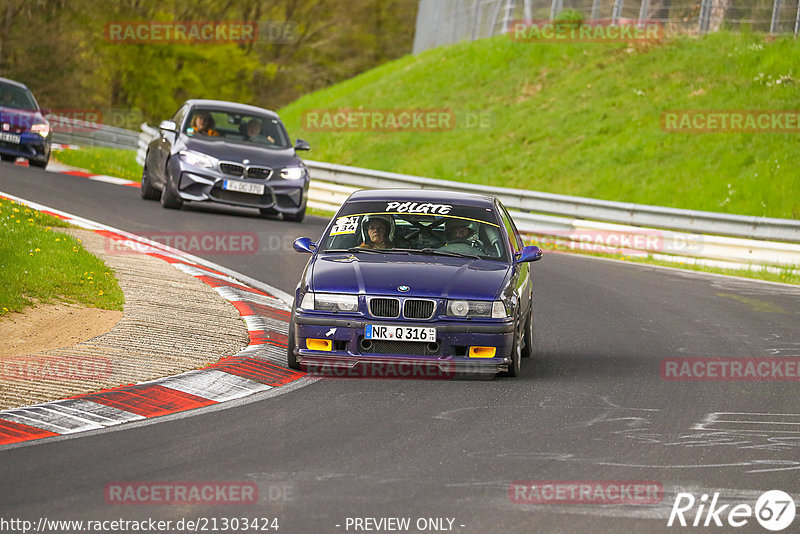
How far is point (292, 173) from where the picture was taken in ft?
62.0

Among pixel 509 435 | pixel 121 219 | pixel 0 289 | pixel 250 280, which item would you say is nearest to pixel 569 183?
pixel 121 219

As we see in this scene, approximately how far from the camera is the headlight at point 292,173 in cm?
1878

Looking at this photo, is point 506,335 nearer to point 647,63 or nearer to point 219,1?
point 647,63

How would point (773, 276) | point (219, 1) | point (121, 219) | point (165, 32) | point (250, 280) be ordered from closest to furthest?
1. point (250, 280)
2. point (121, 219)
3. point (773, 276)
4. point (165, 32)
5. point (219, 1)

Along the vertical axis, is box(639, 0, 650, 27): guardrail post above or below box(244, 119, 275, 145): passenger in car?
above

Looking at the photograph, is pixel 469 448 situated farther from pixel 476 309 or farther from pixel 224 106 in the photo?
pixel 224 106

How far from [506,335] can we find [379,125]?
89.6 feet

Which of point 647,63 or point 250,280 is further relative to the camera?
point 647,63

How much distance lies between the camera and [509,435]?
290 inches

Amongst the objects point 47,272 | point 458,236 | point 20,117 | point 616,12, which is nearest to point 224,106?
point 20,117

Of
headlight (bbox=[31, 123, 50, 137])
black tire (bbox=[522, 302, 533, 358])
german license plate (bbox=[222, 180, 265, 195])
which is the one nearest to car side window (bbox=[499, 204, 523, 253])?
black tire (bbox=[522, 302, 533, 358])

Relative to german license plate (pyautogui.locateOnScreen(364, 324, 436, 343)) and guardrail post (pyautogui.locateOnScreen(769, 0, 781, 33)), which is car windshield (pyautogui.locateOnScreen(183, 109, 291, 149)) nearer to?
german license plate (pyautogui.locateOnScreen(364, 324, 436, 343))

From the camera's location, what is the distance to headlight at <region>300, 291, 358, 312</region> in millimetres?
8906

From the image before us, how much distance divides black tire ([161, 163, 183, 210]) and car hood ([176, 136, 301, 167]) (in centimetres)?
66
